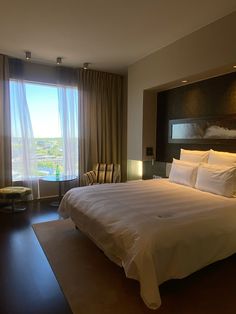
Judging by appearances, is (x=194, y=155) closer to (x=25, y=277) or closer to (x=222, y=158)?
(x=222, y=158)

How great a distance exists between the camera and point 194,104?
387 centimetres

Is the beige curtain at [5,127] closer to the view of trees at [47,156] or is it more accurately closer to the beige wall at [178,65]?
the view of trees at [47,156]

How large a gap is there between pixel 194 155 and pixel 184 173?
1.24 feet

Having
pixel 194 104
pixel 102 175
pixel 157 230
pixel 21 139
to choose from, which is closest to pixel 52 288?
pixel 157 230

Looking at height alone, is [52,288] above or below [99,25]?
below

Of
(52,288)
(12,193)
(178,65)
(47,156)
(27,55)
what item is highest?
(27,55)

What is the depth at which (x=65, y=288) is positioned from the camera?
6.79ft

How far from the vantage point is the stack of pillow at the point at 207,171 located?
2.86m

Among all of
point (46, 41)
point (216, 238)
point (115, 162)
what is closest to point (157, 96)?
point (115, 162)

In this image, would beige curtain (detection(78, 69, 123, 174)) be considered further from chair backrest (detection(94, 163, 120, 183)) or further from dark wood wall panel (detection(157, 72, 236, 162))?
dark wood wall panel (detection(157, 72, 236, 162))

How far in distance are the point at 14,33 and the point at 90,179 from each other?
2.80 meters

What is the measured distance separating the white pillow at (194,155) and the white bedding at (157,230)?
0.72 meters

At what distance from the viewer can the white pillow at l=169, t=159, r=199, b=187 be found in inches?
133

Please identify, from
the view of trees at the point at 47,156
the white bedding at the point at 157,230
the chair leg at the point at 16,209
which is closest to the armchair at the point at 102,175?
the view of trees at the point at 47,156
